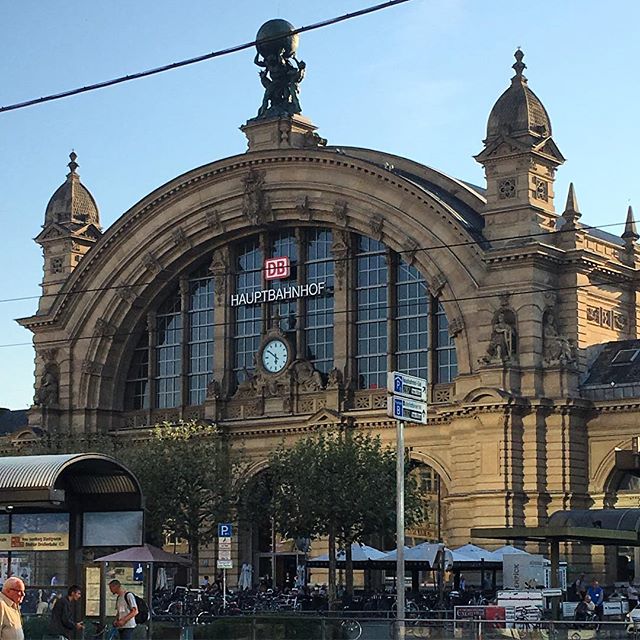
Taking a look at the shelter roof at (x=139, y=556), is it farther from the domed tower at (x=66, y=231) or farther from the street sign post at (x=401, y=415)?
the domed tower at (x=66, y=231)

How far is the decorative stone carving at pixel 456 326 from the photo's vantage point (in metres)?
65.4

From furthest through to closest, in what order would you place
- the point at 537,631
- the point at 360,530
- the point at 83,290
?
1. the point at 83,290
2. the point at 360,530
3. the point at 537,631

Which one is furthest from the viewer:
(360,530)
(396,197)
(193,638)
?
(396,197)

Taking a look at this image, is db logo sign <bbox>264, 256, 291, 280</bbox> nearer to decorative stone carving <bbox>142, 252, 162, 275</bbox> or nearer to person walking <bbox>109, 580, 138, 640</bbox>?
decorative stone carving <bbox>142, 252, 162, 275</bbox>

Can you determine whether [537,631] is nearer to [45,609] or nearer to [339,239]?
[45,609]

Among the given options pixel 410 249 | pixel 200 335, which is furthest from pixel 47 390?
pixel 410 249

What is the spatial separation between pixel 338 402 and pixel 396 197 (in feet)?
30.4

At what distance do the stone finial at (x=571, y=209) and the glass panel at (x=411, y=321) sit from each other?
22.0ft

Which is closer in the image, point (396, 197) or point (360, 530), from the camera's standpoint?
point (360, 530)

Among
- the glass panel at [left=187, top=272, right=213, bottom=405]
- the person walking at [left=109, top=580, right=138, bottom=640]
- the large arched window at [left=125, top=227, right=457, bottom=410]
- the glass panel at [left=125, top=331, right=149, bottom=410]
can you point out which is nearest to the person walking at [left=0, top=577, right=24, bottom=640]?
the person walking at [left=109, top=580, right=138, bottom=640]

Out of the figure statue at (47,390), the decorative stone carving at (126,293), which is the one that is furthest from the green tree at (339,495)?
the figure statue at (47,390)

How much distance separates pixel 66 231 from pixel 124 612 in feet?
168

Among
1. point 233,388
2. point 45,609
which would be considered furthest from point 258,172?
point 45,609

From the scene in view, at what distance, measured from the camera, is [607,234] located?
77938 mm
